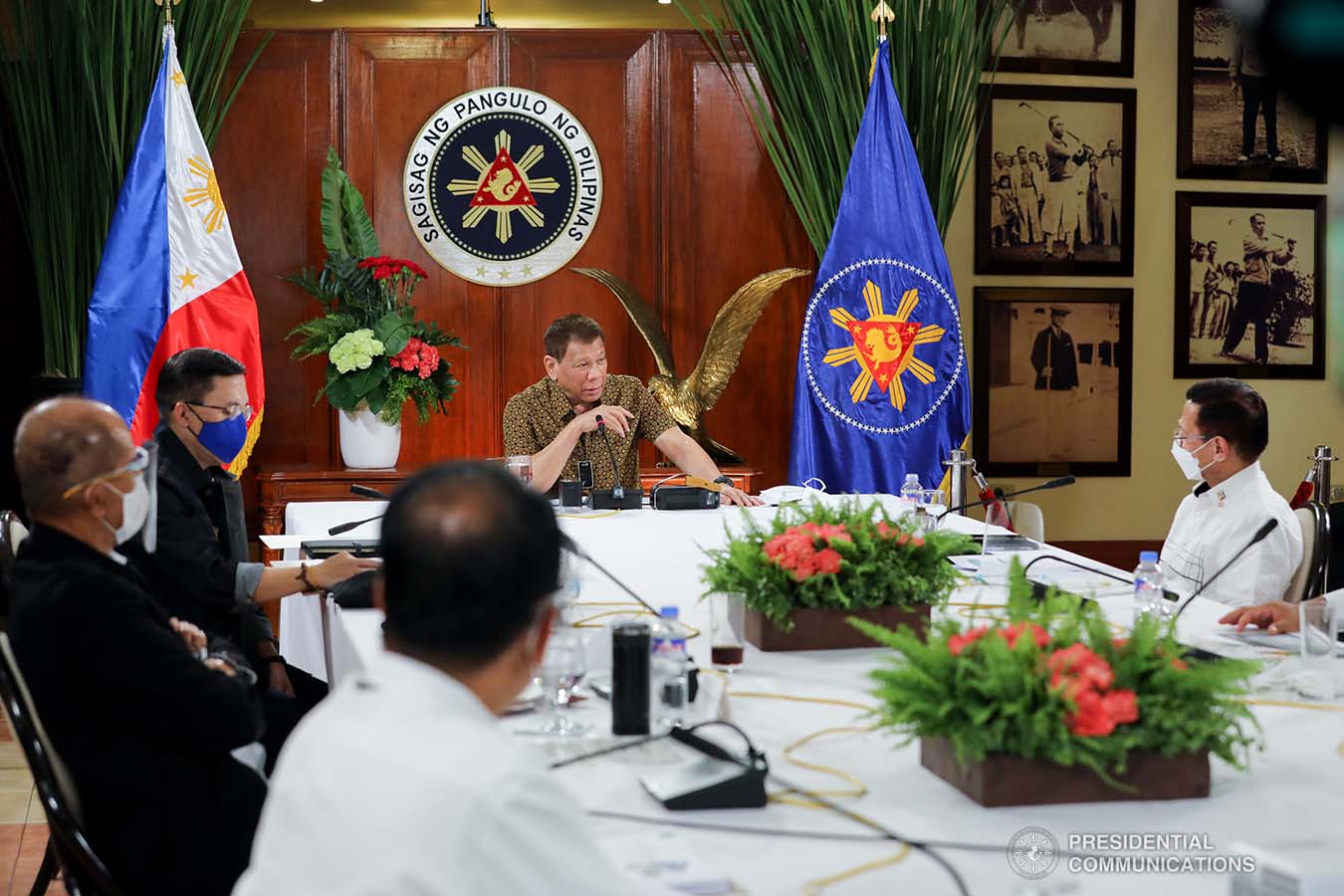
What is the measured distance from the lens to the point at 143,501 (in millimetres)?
2275

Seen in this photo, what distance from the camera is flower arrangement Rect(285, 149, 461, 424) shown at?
18.0 ft

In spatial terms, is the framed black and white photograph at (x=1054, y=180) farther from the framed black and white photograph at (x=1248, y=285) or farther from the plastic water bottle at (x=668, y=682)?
the plastic water bottle at (x=668, y=682)

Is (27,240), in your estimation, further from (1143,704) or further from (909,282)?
(1143,704)

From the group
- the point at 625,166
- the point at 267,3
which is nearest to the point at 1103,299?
the point at 625,166

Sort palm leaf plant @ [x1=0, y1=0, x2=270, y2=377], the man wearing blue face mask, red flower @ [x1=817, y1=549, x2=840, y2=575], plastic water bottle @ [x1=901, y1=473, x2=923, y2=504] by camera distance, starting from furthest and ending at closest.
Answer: palm leaf plant @ [x1=0, y1=0, x2=270, y2=377], plastic water bottle @ [x1=901, y1=473, x2=923, y2=504], the man wearing blue face mask, red flower @ [x1=817, y1=549, x2=840, y2=575]

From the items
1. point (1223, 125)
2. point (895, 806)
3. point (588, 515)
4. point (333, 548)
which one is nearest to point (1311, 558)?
point (895, 806)

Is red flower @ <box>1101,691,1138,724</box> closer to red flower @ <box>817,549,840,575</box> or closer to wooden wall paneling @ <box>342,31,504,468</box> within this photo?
red flower @ <box>817,549,840,575</box>

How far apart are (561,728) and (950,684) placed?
61 centimetres

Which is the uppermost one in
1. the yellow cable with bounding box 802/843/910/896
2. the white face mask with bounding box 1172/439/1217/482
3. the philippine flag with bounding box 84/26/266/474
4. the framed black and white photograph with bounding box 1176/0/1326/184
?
the framed black and white photograph with bounding box 1176/0/1326/184

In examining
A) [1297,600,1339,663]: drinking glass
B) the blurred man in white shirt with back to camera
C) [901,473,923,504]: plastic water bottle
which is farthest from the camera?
[901,473,923,504]: plastic water bottle

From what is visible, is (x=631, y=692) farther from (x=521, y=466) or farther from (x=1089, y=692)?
(x=521, y=466)

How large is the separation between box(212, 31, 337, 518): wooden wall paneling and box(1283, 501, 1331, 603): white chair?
4.12 metres

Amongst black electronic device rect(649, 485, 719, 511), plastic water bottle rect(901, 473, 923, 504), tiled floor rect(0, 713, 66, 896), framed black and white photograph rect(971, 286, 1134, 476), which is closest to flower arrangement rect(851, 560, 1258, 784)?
tiled floor rect(0, 713, 66, 896)

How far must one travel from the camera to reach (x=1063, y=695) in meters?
1.62
